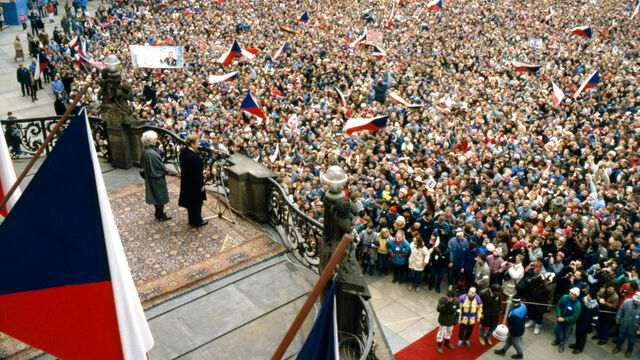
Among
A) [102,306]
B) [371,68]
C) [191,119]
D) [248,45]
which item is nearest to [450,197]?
[191,119]

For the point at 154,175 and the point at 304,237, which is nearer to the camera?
the point at 304,237

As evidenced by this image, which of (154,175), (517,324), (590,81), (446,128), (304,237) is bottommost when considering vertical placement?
(517,324)

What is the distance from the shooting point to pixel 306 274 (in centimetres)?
904

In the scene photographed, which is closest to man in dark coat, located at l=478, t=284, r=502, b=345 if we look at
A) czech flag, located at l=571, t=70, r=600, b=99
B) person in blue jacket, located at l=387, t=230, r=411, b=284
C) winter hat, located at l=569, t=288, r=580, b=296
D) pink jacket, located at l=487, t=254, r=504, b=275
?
pink jacket, located at l=487, t=254, r=504, b=275

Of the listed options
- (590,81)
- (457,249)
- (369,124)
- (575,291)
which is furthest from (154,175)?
(590,81)

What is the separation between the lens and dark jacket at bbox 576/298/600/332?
12844mm

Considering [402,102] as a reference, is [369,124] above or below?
below

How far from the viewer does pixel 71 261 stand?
16.3ft

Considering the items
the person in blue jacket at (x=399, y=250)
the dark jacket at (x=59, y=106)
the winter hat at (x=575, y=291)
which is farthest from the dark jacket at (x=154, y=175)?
the dark jacket at (x=59, y=106)

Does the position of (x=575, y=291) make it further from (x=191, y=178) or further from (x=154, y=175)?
(x=154, y=175)

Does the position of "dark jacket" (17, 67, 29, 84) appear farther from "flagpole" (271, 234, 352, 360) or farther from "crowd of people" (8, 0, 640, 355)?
"flagpole" (271, 234, 352, 360)

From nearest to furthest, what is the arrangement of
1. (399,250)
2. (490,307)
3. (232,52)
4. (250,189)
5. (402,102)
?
(250,189) → (490,307) → (399,250) → (402,102) → (232,52)

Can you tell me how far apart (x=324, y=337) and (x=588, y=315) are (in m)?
10.4

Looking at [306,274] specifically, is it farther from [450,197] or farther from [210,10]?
[210,10]
